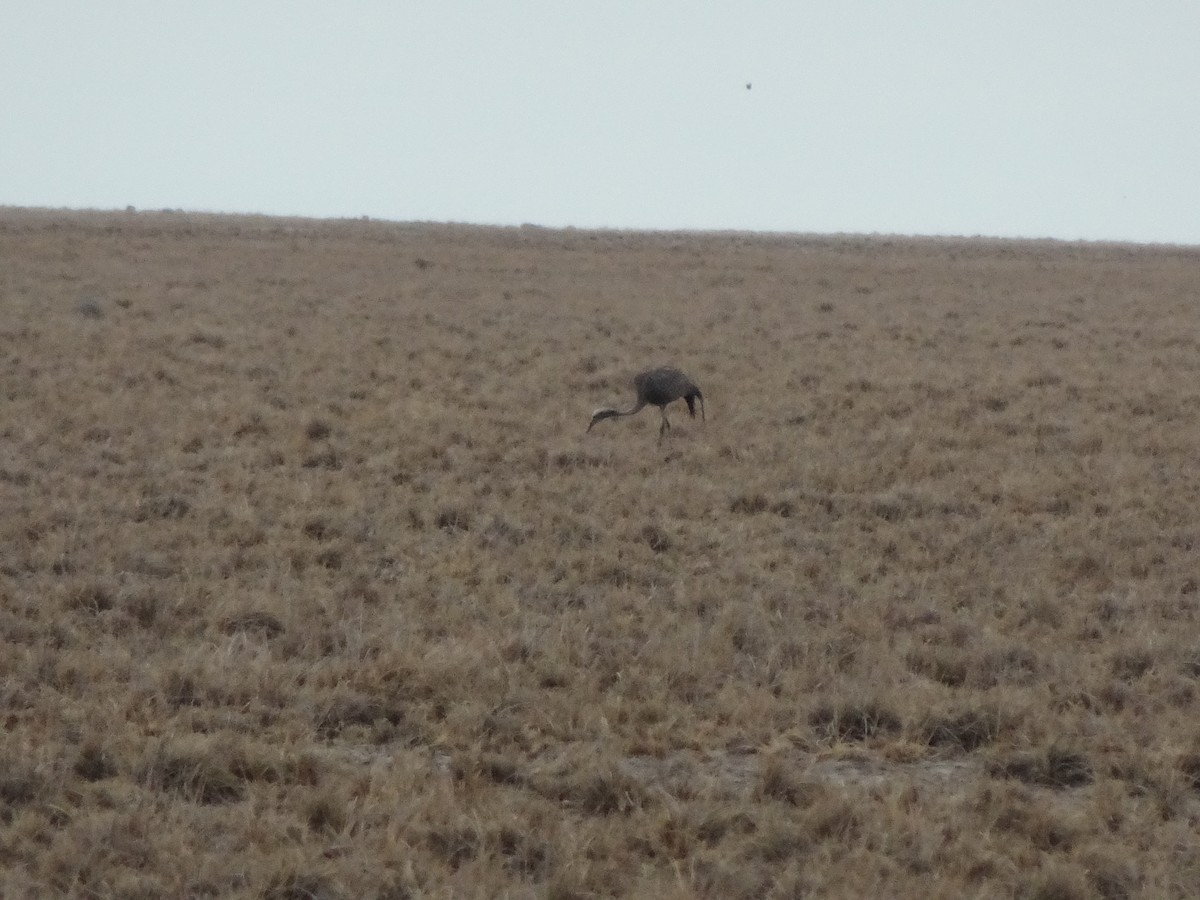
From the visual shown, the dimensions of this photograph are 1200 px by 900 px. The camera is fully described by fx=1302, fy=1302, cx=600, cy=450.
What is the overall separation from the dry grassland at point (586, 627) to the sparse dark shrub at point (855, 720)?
0.02 meters

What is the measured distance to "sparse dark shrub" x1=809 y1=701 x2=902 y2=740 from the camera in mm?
5934

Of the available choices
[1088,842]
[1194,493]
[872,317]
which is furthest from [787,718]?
[872,317]

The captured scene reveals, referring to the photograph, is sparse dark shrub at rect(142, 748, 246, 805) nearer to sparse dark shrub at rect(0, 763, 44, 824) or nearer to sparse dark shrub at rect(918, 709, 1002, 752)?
sparse dark shrub at rect(0, 763, 44, 824)

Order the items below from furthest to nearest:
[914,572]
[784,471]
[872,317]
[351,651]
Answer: [872,317], [784,471], [914,572], [351,651]

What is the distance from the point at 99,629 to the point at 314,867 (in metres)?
3.03

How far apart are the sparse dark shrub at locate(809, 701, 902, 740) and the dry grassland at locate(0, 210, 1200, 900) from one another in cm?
2

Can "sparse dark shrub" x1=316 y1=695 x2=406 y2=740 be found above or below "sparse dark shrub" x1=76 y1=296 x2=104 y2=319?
below

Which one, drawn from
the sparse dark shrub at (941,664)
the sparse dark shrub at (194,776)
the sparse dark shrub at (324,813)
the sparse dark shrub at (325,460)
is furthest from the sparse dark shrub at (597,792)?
the sparse dark shrub at (325,460)

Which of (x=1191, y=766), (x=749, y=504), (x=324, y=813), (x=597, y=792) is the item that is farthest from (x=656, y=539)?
(x=324, y=813)

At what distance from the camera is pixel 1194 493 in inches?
416

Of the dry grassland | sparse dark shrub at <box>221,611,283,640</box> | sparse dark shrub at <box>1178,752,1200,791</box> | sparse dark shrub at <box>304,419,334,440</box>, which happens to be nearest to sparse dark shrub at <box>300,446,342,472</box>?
the dry grassland

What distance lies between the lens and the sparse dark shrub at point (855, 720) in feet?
19.5

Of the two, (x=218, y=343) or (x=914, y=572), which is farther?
(x=218, y=343)

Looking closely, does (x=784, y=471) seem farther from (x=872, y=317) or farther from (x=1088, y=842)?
(x=872, y=317)
